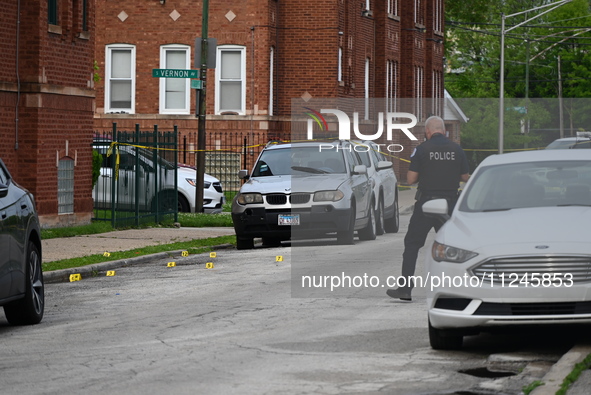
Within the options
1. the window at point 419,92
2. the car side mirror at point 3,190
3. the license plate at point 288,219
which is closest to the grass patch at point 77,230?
the license plate at point 288,219

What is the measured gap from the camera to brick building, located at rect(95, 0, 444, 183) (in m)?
39.2

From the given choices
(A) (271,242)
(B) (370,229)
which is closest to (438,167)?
(B) (370,229)

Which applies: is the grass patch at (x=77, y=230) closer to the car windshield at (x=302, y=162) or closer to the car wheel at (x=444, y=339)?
the car windshield at (x=302, y=162)

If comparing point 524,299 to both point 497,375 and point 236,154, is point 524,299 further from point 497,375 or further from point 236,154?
point 236,154

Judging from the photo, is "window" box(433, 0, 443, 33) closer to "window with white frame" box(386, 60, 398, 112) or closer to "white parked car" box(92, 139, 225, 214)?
"window with white frame" box(386, 60, 398, 112)

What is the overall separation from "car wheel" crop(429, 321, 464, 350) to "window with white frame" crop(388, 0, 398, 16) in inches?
1593

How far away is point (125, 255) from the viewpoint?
19234 mm

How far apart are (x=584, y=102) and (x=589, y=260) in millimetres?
83022

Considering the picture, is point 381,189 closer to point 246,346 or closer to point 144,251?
point 144,251

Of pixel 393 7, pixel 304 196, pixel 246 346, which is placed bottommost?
pixel 246 346

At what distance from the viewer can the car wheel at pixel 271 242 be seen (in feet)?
74.4

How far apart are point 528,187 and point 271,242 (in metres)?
12.7

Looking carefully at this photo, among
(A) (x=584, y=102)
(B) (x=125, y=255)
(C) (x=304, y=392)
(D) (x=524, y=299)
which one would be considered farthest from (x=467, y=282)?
(A) (x=584, y=102)

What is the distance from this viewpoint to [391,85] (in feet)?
164
